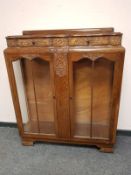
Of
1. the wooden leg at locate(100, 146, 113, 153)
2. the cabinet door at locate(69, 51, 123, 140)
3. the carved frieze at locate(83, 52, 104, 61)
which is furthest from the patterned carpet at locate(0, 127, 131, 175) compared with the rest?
the carved frieze at locate(83, 52, 104, 61)

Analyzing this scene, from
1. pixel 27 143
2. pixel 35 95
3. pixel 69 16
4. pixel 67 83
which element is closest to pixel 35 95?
pixel 35 95

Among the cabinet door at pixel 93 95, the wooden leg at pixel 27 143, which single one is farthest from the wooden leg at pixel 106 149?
the wooden leg at pixel 27 143

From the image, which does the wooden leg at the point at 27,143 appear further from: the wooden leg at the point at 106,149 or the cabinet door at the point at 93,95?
the wooden leg at the point at 106,149

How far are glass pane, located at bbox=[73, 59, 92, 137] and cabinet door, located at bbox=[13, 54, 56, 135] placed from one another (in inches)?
8.7

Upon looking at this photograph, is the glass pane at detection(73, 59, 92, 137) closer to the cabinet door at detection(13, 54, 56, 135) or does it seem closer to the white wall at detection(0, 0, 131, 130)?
the cabinet door at detection(13, 54, 56, 135)

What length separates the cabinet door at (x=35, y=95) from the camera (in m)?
1.66

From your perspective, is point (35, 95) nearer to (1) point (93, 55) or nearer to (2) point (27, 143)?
(2) point (27, 143)

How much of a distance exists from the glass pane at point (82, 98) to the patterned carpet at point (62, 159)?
201 millimetres

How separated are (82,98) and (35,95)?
0.44 m

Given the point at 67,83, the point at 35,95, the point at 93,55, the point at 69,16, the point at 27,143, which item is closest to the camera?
the point at 93,55

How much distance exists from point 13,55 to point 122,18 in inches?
37.5

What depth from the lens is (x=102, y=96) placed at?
1.68 metres

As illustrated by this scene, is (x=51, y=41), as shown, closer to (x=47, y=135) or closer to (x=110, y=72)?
(x=110, y=72)

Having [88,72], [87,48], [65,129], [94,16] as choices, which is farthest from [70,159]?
[94,16]
